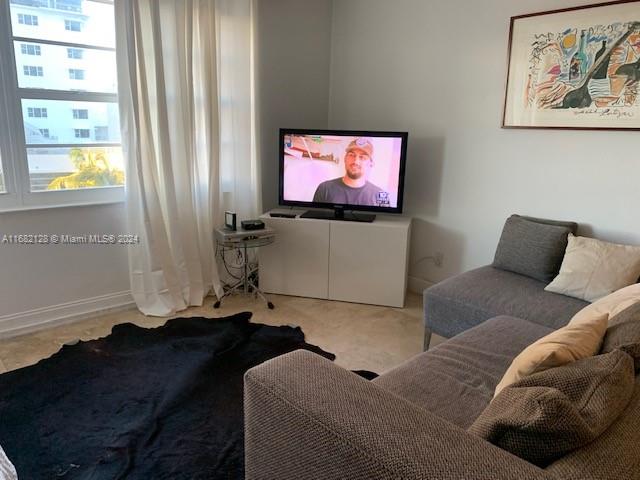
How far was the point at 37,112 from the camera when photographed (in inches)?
112

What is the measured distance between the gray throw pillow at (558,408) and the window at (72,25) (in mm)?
3097

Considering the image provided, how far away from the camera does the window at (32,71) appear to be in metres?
2.78

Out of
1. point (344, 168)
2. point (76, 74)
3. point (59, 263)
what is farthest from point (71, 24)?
point (344, 168)

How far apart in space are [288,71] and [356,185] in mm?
1147

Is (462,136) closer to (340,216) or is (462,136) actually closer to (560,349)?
(340,216)

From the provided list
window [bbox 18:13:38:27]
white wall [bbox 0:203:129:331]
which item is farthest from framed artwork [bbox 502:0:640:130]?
window [bbox 18:13:38:27]

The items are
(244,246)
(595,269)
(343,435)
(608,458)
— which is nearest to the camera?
(608,458)

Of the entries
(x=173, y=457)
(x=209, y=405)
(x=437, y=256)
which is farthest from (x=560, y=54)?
(x=173, y=457)

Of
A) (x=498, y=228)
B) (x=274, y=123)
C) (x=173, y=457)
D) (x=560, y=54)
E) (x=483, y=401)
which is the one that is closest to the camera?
(x=483, y=401)

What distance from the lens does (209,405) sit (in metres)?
2.24

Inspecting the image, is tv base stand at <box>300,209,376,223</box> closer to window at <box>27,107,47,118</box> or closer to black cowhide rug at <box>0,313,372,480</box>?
black cowhide rug at <box>0,313,372,480</box>

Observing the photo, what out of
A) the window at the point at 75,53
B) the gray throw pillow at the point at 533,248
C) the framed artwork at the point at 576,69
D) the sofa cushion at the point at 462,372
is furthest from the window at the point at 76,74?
the gray throw pillow at the point at 533,248

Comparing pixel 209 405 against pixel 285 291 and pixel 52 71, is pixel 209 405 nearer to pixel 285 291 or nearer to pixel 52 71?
pixel 285 291

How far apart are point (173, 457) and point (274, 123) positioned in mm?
2690
